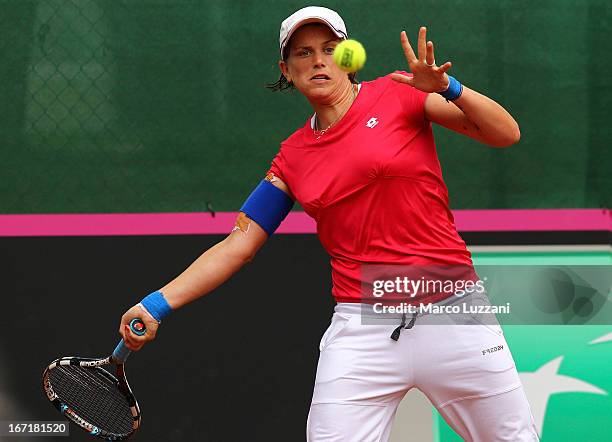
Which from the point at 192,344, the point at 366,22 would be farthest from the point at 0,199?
the point at 366,22

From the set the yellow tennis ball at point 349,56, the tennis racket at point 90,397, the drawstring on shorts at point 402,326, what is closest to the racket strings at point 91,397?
the tennis racket at point 90,397

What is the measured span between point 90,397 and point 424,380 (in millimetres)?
1286

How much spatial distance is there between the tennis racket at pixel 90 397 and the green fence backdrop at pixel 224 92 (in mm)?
1007

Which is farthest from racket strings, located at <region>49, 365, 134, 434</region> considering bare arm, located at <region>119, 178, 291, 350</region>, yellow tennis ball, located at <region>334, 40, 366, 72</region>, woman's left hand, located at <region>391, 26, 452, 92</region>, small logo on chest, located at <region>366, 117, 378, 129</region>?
woman's left hand, located at <region>391, 26, 452, 92</region>

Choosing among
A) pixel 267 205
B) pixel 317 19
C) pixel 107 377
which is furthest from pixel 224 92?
pixel 107 377

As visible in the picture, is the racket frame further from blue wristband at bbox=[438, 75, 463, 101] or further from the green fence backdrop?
blue wristband at bbox=[438, 75, 463, 101]

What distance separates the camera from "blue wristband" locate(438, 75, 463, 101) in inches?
104

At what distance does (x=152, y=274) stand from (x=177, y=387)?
1.60 feet

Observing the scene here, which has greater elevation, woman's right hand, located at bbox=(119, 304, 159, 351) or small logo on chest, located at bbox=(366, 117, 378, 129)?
small logo on chest, located at bbox=(366, 117, 378, 129)

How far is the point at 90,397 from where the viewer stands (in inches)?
137

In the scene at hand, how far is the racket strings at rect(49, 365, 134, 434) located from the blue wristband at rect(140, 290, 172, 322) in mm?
454

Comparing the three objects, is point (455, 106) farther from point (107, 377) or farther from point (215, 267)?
point (107, 377)

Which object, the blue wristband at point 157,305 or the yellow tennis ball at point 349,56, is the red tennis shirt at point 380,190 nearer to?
the yellow tennis ball at point 349,56

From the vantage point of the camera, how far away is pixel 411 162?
283 centimetres
